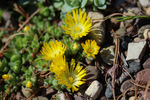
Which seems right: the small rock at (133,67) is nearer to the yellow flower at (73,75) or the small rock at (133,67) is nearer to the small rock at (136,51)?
the small rock at (136,51)

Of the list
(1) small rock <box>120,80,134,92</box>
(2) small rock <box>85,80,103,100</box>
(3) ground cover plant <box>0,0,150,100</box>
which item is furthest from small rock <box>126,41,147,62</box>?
(2) small rock <box>85,80,103,100</box>

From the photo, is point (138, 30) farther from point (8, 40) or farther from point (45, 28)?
point (8, 40)

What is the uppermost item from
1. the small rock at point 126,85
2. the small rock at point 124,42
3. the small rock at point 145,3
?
the small rock at point 145,3

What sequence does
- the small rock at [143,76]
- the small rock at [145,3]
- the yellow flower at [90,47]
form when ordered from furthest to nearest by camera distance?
the small rock at [145,3], the yellow flower at [90,47], the small rock at [143,76]

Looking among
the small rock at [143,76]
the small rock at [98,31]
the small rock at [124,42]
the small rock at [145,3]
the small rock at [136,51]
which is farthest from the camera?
the small rock at [145,3]

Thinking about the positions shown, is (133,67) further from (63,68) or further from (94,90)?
(63,68)

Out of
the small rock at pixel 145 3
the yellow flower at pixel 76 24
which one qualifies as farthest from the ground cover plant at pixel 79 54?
the small rock at pixel 145 3
